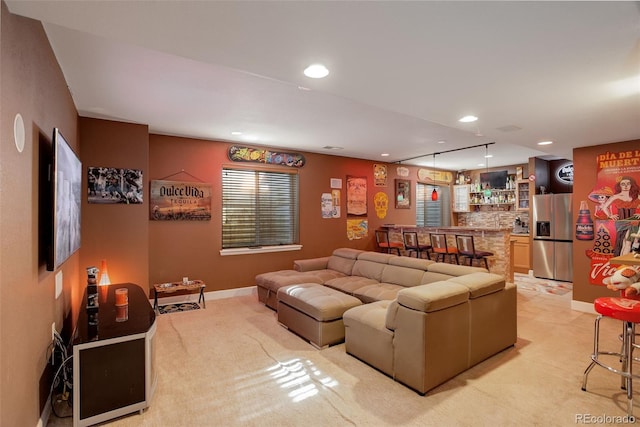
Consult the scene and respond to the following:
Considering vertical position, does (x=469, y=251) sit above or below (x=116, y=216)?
below

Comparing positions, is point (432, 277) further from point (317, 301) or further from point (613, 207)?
point (613, 207)

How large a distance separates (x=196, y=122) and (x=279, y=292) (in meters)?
2.47

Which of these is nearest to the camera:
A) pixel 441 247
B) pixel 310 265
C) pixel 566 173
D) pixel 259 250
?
pixel 310 265

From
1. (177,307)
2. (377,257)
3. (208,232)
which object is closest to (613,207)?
(377,257)

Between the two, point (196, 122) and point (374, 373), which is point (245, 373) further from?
point (196, 122)

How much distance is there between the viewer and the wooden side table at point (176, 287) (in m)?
4.55

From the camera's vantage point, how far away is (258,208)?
19.3ft

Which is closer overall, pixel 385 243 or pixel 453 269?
pixel 453 269

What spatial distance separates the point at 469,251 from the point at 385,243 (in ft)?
6.50

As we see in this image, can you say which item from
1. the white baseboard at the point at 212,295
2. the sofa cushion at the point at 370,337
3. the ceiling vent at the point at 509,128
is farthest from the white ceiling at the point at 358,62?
the white baseboard at the point at 212,295

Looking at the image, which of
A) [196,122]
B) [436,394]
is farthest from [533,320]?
[196,122]

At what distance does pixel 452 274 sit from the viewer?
3.77 meters

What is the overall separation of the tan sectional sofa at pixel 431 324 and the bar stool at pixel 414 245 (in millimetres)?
2080

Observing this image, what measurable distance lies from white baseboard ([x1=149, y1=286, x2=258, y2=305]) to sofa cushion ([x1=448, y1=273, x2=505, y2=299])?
3.63m
